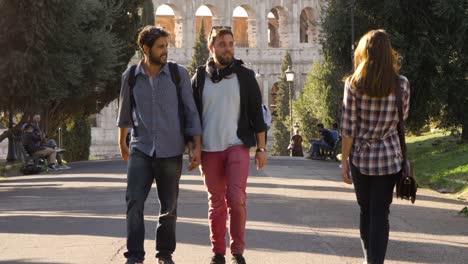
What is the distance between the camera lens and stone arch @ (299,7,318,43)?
81.1 m

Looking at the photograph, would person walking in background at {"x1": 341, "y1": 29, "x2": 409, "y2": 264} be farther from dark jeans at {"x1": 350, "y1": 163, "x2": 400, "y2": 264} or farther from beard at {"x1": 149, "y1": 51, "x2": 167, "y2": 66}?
beard at {"x1": 149, "y1": 51, "x2": 167, "y2": 66}

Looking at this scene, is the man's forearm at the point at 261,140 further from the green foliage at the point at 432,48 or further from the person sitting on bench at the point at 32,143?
the person sitting on bench at the point at 32,143

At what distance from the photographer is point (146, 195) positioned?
7902 mm

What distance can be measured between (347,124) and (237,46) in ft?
244

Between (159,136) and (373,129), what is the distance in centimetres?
163

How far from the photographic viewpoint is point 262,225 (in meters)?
11.7

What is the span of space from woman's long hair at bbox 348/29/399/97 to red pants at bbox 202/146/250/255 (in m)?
1.25

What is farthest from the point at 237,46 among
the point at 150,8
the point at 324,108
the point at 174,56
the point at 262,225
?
the point at 262,225

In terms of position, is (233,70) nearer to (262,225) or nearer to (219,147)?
(219,147)

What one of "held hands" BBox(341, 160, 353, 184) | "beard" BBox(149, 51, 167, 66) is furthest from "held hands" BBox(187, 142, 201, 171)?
"held hands" BBox(341, 160, 353, 184)

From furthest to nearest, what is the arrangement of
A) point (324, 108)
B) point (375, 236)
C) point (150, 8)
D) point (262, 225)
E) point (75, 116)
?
point (324, 108) < point (150, 8) < point (75, 116) < point (262, 225) < point (375, 236)

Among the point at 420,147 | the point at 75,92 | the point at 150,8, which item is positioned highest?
the point at 150,8

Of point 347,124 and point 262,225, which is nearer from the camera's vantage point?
point 347,124

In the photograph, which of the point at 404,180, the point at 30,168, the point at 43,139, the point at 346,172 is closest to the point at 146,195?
the point at 346,172
